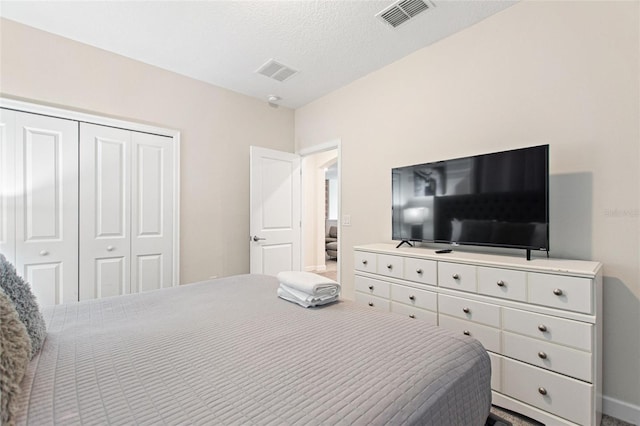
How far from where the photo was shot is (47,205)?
2.45 meters

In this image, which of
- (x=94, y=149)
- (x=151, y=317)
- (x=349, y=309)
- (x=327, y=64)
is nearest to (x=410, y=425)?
(x=349, y=309)

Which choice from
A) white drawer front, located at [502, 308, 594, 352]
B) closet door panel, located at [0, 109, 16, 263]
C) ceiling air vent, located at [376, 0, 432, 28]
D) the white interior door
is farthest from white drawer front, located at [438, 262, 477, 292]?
closet door panel, located at [0, 109, 16, 263]

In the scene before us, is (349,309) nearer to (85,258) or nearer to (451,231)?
(451,231)

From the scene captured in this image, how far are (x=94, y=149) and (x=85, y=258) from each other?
1.03 meters

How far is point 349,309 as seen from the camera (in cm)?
149

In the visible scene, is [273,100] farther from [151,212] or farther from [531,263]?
[531,263]

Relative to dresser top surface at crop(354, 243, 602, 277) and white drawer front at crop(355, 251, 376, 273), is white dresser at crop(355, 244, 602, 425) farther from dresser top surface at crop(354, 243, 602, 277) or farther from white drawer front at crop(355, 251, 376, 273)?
white drawer front at crop(355, 251, 376, 273)

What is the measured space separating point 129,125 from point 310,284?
2627 millimetres

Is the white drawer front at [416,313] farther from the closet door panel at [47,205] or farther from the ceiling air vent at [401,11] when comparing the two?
the closet door panel at [47,205]

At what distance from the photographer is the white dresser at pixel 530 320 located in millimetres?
1475

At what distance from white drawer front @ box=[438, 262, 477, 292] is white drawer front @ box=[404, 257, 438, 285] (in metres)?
0.05

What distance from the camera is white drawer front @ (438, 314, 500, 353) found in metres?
1.78

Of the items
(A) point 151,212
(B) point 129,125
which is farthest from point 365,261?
(B) point 129,125

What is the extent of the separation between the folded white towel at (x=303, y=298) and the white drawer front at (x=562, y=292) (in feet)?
3.79
